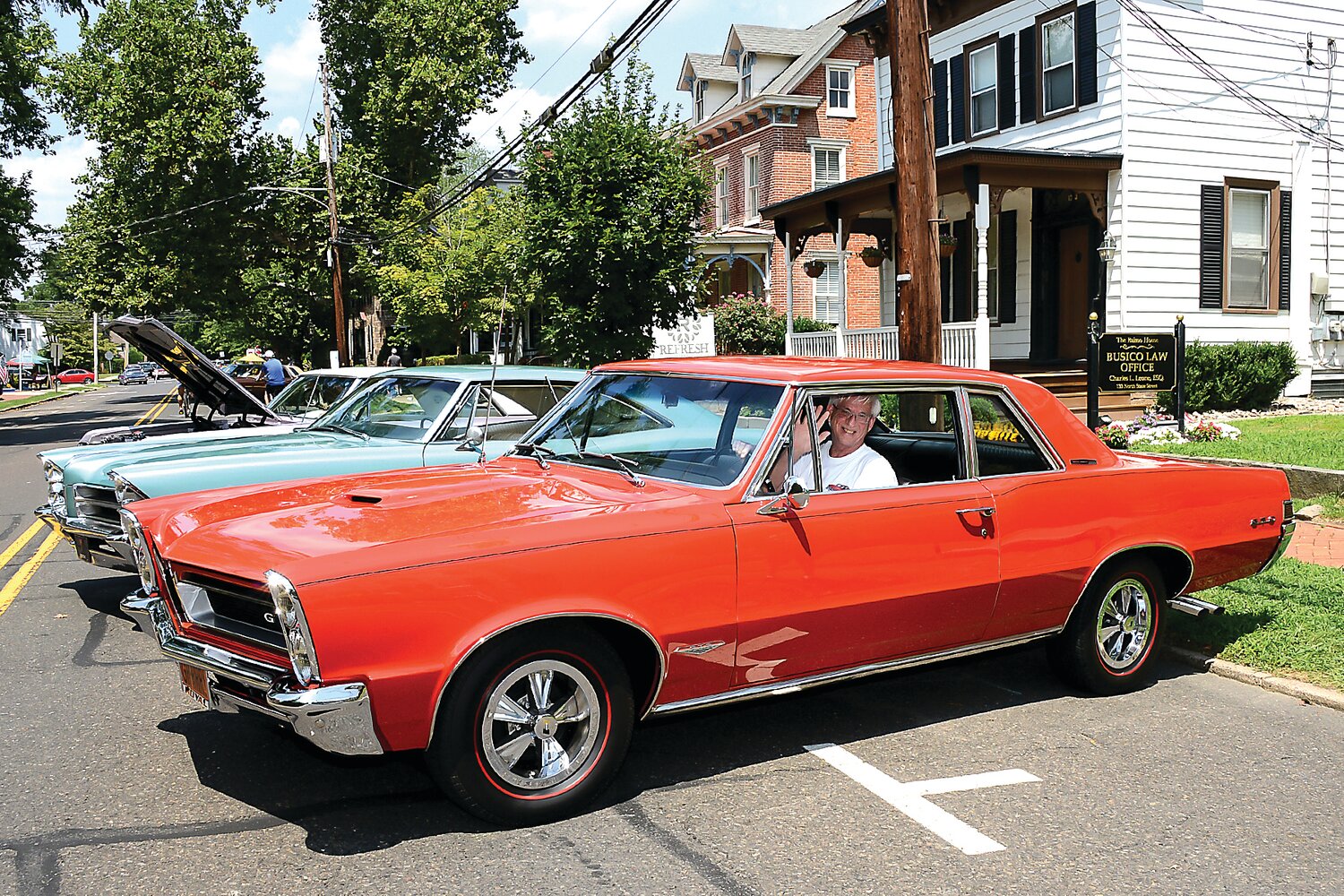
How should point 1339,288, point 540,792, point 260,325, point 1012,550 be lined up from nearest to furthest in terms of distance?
point 540,792, point 1012,550, point 1339,288, point 260,325

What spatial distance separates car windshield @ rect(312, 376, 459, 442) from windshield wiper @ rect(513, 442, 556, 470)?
285cm

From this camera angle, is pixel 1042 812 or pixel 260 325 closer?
pixel 1042 812

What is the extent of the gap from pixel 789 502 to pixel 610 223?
53.7 ft

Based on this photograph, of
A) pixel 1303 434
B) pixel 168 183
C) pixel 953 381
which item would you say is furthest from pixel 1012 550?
pixel 168 183

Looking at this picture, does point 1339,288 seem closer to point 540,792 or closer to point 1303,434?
point 1303,434

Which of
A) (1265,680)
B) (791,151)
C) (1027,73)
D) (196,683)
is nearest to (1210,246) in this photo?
(1027,73)

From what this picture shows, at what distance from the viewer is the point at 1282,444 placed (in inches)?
504

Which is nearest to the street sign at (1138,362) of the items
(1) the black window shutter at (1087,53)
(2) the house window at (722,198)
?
(1) the black window shutter at (1087,53)

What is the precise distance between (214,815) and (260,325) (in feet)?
177

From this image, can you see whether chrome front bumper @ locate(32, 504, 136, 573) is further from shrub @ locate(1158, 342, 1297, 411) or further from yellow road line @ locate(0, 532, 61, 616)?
shrub @ locate(1158, 342, 1297, 411)

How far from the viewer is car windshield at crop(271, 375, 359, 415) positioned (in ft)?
39.9

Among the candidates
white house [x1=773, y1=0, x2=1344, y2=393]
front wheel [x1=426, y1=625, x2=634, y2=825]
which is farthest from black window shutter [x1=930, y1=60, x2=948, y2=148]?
front wheel [x1=426, y1=625, x2=634, y2=825]

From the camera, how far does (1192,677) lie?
612 cm

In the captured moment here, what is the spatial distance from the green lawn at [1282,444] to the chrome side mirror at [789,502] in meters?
8.17
